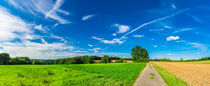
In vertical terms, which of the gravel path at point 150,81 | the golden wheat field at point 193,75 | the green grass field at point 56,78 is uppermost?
the green grass field at point 56,78

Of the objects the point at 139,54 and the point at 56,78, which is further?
the point at 139,54

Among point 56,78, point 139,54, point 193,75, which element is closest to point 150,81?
point 56,78

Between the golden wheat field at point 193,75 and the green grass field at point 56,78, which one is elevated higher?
the green grass field at point 56,78

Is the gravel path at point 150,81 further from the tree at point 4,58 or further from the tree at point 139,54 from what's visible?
the tree at point 139,54

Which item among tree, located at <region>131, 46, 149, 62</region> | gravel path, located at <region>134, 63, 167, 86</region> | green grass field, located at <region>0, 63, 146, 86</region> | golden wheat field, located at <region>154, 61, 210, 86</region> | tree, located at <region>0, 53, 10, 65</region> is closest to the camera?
green grass field, located at <region>0, 63, 146, 86</region>

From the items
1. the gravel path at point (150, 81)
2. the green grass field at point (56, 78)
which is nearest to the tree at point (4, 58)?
the green grass field at point (56, 78)

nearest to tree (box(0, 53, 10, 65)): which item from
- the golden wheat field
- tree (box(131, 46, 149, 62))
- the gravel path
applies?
the gravel path

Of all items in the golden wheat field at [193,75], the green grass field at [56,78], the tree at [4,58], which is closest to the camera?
the green grass field at [56,78]

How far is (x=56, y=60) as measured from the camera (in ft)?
323

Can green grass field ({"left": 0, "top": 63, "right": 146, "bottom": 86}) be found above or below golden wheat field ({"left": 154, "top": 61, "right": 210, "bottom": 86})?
above

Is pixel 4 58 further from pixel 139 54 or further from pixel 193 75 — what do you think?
pixel 139 54

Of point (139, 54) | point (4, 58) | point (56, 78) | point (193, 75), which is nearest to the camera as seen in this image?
point (56, 78)

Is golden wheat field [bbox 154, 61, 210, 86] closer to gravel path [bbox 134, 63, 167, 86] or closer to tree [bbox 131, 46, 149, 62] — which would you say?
gravel path [bbox 134, 63, 167, 86]

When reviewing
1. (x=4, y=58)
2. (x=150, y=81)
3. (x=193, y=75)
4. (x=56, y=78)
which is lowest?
(x=193, y=75)
